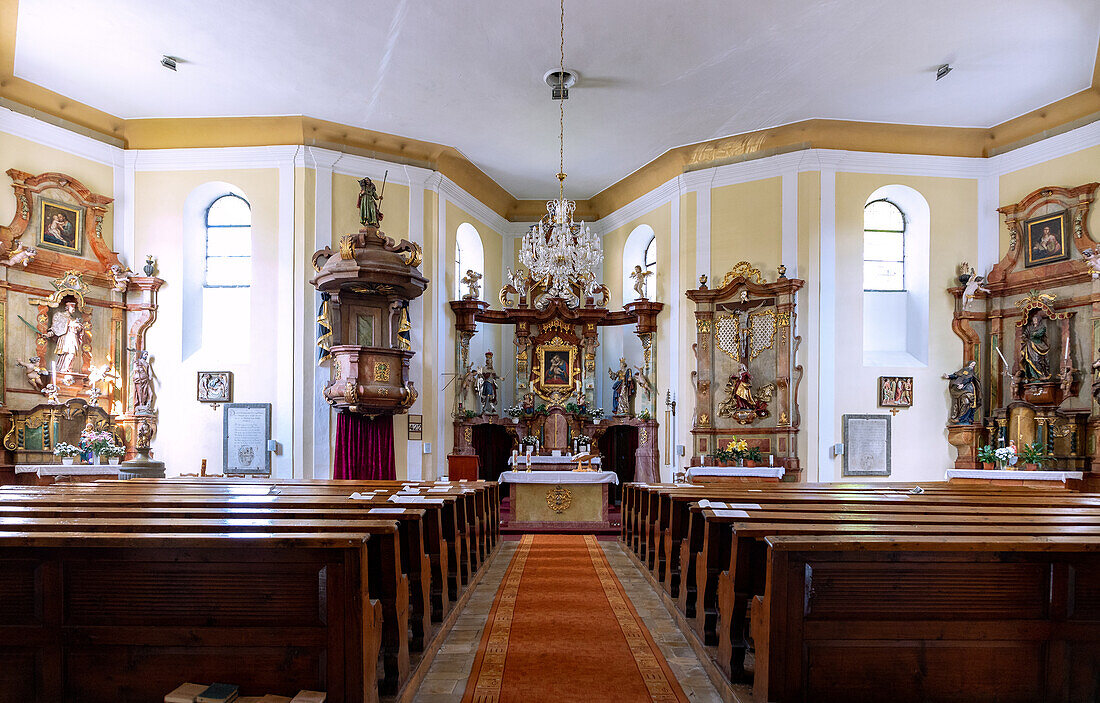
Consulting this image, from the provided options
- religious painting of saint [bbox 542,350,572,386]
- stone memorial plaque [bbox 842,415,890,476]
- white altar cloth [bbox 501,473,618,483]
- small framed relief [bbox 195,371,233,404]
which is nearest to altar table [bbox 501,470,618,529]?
white altar cloth [bbox 501,473,618,483]

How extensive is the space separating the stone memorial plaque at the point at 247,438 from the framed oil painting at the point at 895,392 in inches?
404

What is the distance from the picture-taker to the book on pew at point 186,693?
2.54m

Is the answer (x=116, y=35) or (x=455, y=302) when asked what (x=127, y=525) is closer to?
(x=116, y=35)

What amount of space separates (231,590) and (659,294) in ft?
39.8

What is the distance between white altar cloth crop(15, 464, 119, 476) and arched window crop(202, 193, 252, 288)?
389 cm

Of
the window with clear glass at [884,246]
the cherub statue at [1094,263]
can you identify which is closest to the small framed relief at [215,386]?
the window with clear glass at [884,246]

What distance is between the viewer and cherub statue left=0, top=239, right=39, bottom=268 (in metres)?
10.7

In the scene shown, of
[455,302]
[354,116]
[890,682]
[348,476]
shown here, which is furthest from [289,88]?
[890,682]

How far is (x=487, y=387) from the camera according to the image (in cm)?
1440

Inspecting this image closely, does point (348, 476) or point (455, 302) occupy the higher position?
point (455, 302)

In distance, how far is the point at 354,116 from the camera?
40.8 feet

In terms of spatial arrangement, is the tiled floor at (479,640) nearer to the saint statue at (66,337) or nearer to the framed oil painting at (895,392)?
the framed oil painting at (895,392)

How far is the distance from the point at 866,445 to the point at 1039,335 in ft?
10.2

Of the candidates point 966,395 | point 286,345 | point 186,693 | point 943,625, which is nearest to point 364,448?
point 286,345
